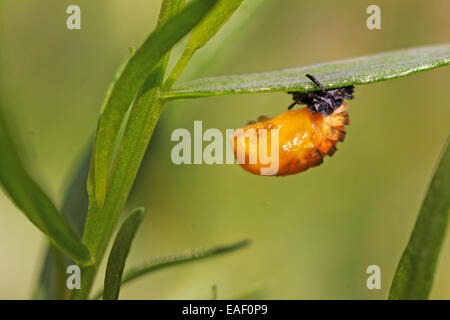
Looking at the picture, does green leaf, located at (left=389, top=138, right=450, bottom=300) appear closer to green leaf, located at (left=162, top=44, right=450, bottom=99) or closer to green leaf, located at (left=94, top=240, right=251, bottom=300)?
green leaf, located at (left=162, top=44, right=450, bottom=99)

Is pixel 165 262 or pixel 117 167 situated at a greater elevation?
pixel 117 167

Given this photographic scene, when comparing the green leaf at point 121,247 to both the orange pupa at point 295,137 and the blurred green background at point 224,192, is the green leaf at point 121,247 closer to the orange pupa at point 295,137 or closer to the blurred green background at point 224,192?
the orange pupa at point 295,137

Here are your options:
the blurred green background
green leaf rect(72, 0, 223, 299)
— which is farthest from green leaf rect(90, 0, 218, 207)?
the blurred green background

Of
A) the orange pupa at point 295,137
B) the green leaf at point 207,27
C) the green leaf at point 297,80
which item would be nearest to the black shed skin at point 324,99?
the orange pupa at point 295,137

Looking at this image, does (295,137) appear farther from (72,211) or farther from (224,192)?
(224,192)

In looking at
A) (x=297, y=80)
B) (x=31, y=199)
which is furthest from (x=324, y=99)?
(x=31, y=199)

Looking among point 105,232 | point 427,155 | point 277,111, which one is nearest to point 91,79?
point 277,111
